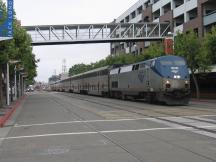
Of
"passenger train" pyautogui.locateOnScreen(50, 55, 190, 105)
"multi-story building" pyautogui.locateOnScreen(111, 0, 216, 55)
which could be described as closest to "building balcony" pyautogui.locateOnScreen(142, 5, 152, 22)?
"multi-story building" pyautogui.locateOnScreen(111, 0, 216, 55)

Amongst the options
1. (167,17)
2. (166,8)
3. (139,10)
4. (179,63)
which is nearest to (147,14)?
(139,10)

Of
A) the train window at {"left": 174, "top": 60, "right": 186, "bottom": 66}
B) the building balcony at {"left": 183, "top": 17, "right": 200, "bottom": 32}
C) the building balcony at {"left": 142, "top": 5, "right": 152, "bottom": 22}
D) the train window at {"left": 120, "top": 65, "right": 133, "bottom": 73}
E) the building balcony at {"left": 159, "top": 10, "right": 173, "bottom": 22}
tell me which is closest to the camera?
the train window at {"left": 174, "top": 60, "right": 186, "bottom": 66}

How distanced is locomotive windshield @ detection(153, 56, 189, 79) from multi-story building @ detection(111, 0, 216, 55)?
2619 cm

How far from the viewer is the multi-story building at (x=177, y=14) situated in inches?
2640

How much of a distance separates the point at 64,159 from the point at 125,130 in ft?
21.4

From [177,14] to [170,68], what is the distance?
42.6 metres

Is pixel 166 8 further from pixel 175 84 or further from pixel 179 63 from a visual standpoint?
pixel 175 84

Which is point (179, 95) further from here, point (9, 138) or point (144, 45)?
point (144, 45)

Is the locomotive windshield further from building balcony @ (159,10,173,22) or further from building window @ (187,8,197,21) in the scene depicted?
building balcony @ (159,10,173,22)

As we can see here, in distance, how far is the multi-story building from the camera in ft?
220

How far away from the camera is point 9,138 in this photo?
1703 cm

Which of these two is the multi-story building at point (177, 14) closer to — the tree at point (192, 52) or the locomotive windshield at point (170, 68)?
the tree at point (192, 52)

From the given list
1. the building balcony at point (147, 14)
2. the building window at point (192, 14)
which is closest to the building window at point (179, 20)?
the building window at point (192, 14)

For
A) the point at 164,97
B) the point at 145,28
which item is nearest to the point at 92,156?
the point at 164,97
